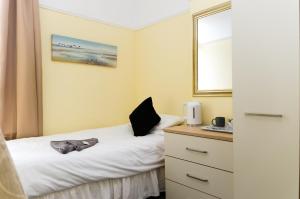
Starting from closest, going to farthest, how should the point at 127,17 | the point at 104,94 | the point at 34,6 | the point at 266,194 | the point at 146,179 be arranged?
the point at 266,194 < the point at 146,179 < the point at 34,6 < the point at 104,94 < the point at 127,17

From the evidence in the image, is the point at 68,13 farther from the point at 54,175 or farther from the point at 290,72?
the point at 290,72

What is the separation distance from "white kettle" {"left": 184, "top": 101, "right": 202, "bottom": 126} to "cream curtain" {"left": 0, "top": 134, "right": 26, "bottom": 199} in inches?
67.4

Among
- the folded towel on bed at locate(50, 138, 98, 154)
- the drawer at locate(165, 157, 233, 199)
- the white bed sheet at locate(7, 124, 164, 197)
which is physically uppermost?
the folded towel on bed at locate(50, 138, 98, 154)

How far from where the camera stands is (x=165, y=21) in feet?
8.95

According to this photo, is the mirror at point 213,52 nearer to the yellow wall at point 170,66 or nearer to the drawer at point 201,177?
the yellow wall at point 170,66

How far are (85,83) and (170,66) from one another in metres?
1.08

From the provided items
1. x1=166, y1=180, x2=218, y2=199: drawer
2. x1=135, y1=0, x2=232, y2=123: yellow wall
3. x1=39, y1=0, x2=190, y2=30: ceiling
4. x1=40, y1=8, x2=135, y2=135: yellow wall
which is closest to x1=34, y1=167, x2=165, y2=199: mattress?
x1=166, y1=180, x2=218, y2=199: drawer

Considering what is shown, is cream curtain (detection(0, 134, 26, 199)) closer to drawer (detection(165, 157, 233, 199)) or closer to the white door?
the white door

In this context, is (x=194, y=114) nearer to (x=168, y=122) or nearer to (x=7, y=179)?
(x=168, y=122)

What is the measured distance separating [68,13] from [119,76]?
1.00 metres

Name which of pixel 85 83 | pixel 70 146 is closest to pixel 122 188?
pixel 70 146

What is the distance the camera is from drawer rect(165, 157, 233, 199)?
60.7 inches

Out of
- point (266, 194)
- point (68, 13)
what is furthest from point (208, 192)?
point (68, 13)

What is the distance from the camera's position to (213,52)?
222 centimetres
